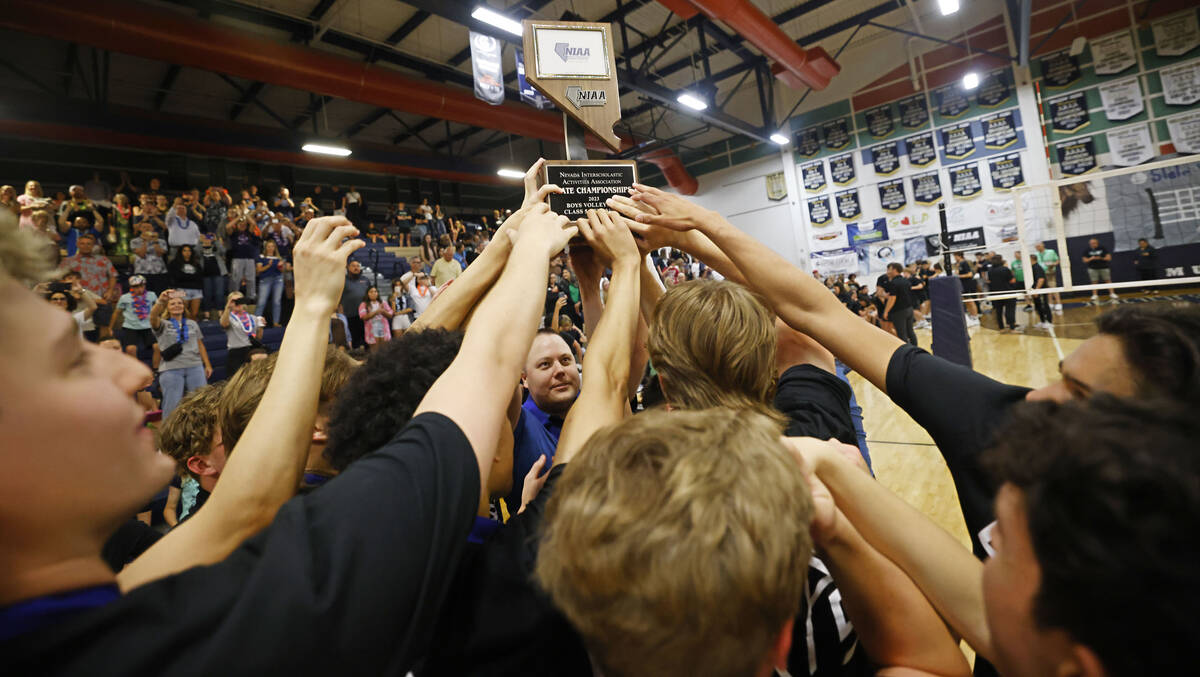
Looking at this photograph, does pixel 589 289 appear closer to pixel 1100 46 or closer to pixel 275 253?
pixel 275 253

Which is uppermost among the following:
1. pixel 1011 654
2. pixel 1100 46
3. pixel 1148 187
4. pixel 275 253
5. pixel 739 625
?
pixel 1100 46

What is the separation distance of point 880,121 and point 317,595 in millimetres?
16596

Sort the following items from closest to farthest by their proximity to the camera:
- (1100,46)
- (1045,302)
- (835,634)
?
(835,634), (1045,302), (1100,46)

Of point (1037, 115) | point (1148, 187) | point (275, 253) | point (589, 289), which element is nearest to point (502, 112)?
point (275, 253)

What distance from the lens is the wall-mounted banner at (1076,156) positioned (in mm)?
11375

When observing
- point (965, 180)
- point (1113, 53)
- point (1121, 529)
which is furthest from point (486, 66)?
point (1113, 53)

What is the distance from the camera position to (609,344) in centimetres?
127

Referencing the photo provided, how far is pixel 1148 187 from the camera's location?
8.02 m

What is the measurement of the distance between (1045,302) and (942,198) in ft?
13.3

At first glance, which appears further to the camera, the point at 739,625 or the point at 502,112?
the point at 502,112

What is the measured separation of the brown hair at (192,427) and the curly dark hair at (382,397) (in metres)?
1.26

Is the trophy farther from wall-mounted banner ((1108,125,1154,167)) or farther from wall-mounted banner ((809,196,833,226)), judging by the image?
wall-mounted banner ((809,196,833,226))

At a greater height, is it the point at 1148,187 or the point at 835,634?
the point at 1148,187

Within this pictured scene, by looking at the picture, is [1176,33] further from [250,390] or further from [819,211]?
[250,390]
